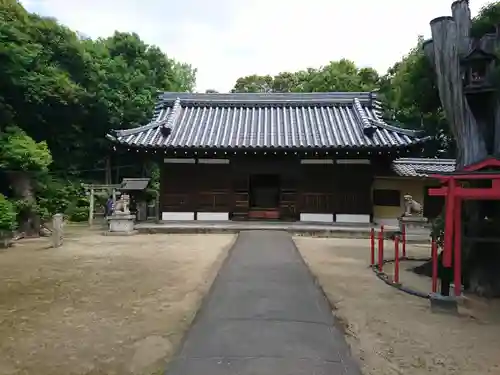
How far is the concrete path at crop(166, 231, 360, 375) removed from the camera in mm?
3328

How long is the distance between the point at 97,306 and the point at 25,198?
30.8 feet

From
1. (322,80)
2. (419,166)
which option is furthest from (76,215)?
(322,80)

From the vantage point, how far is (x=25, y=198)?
13.3m

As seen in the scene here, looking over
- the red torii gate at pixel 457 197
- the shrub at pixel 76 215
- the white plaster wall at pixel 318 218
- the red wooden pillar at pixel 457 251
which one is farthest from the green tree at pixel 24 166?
the red wooden pillar at pixel 457 251

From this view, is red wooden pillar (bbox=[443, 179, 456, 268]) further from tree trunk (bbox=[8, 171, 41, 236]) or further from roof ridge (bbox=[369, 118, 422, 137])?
tree trunk (bbox=[8, 171, 41, 236])

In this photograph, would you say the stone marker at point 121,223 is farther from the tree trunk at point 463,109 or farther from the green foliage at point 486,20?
the green foliage at point 486,20

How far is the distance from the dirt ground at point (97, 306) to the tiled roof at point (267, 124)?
6492 mm

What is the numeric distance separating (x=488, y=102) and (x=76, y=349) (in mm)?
7567

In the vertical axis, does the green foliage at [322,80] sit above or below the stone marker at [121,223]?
above

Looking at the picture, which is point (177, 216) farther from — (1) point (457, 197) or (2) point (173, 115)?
(1) point (457, 197)

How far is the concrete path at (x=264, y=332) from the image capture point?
3.33 metres

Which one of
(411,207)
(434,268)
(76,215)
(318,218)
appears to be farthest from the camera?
(76,215)

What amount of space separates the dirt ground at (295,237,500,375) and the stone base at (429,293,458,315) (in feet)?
0.37

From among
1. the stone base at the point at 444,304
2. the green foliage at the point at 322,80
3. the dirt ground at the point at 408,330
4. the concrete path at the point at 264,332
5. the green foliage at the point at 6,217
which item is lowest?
the dirt ground at the point at 408,330
